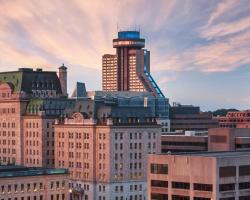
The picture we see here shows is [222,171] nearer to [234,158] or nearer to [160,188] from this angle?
[234,158]

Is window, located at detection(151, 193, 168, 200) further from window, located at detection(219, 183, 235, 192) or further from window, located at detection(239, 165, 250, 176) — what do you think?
window, located at detection(239, 165, 250, 176)

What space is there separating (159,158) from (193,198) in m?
9.73

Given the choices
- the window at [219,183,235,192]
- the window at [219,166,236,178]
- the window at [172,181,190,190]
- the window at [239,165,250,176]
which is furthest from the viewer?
the window at [239,165,250,176]

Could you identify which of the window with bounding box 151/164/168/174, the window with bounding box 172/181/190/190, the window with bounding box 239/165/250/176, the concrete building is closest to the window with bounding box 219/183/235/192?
the concrete building

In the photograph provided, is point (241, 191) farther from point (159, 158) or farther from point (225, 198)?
point (159, 158)

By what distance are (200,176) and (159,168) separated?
972 centimetres

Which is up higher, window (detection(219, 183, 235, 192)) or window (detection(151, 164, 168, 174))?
window (detection(151, 164, 168, 174))

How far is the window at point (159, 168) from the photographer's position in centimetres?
14938

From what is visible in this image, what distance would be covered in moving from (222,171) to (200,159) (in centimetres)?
423

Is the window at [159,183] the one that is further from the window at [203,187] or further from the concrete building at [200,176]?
the window at [203,187]

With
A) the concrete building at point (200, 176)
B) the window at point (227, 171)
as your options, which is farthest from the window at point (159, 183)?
the window at point (227, 171)

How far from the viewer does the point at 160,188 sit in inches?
5960

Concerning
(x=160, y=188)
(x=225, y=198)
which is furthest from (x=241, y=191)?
(x=160, y=188)

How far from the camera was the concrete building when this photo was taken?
14262 centimetres
